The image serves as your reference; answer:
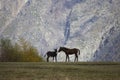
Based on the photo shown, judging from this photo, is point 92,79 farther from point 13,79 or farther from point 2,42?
point 2,42

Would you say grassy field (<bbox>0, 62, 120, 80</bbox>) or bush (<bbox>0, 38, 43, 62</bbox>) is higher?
grassy field (<bbox>0, 62, 120, 80</bbox>)

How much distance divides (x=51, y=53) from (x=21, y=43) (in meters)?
63.6

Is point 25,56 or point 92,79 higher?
point 92,79

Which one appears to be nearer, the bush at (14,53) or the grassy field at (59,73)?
the grassy field at (59,73)

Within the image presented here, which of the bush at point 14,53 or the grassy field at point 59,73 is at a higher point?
the grassy field at point 59,73

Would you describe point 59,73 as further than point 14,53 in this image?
No

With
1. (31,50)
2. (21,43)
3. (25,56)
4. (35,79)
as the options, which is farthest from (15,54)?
(35,79)

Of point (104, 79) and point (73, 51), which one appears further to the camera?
point (73, 51)

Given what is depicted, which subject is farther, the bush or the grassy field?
the bush

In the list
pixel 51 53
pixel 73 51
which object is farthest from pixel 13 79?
pixel 51 53

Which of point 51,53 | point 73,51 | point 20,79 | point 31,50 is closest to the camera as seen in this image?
point 20,79

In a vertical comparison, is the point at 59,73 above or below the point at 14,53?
above

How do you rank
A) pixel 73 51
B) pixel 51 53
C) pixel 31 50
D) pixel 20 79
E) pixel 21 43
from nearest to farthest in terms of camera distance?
pixel 20 79 < pixel 73 51 < pixel 51 53 < pixel 31 50 < pixel 21 43

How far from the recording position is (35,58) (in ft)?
472
